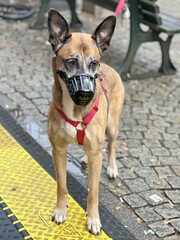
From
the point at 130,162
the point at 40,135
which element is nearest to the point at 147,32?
the point at 40,135

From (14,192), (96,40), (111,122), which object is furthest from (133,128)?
(96,40)

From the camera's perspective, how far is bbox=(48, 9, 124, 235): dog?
3.06 m

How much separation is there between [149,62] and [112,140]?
147 inches

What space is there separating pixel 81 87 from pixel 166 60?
182 inches

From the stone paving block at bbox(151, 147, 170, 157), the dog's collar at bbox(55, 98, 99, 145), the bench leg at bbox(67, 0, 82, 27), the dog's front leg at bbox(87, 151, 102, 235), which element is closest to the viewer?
the dog's collar at bbox(55, 98, 99, 145)

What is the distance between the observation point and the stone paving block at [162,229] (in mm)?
3804

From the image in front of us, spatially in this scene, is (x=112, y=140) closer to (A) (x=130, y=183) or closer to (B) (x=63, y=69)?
(A) (x=130, y=183)

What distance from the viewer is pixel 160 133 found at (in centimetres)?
551

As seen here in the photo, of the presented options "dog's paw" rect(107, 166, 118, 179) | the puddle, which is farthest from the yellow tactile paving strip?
"dog's paw" rect(107, 166, 118, 179)

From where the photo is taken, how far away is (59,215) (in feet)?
12.5

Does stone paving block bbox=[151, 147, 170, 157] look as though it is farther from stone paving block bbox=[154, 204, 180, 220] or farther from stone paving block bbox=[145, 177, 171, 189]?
stone paving block bbox=[154, 204, 180, 220]

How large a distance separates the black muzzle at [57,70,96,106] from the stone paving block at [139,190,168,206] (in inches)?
63.2

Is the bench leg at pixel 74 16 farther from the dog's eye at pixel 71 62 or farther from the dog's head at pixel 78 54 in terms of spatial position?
the dog's eye at pixel 71 62

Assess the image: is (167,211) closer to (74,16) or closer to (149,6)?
(149,6)
